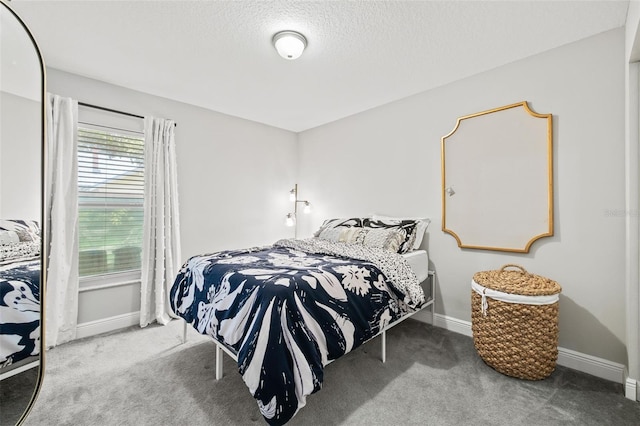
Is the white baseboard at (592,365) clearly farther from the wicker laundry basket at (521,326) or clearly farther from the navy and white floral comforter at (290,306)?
the navy and white floral comforter at (290,306)

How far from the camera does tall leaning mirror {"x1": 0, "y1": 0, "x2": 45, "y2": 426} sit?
705mm

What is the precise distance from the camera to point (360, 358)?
2240 millimetres

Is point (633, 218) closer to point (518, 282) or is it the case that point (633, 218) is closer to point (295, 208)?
point (518, 282)

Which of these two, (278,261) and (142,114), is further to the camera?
(142,114)

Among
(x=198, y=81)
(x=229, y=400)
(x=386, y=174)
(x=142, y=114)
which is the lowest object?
(x=229, y=400)

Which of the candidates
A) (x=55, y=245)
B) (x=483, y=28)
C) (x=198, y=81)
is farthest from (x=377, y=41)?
(x=55, y=245)

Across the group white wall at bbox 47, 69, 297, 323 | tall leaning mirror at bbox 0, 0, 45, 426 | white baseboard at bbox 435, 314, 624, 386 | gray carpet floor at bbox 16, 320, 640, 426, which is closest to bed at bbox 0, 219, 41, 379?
tall leaning mirror at bbox 0, 0, 45, 426

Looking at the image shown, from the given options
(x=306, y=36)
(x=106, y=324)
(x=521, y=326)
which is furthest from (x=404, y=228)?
(x=106, y=324)

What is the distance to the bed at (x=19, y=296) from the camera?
0.69m

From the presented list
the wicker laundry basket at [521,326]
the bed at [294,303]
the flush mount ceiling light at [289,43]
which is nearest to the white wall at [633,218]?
the wicker laundry basket at [521,326]

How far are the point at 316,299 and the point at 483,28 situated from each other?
2.13 m

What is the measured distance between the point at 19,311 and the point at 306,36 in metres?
2.14

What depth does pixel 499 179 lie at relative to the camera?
2.48 m

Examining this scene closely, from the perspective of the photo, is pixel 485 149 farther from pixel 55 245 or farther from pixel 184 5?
pixel 55 245
